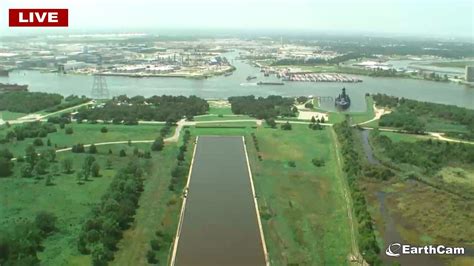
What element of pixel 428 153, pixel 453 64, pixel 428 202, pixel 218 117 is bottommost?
pixel 428 202

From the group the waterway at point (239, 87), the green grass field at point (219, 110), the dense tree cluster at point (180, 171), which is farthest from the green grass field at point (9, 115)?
the dense tree cluster at point (180, 171)

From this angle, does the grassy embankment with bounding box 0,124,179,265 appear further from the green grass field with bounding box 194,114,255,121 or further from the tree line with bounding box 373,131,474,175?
the tree line with bounding box 373,131,474,175

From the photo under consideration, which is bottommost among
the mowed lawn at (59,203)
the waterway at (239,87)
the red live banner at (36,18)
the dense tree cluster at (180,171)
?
the mowed lawn at (59,203)

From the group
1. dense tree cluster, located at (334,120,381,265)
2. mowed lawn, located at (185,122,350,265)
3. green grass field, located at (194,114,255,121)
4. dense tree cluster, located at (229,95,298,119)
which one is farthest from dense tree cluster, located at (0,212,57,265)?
dense tree cluster, located at (229,95,298,119)

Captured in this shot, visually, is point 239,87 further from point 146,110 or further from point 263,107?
point 146,110

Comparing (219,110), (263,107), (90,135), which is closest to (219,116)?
(219,110)

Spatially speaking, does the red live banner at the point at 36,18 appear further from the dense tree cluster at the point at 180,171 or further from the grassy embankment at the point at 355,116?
the grassy embankment at the point at 355,116
